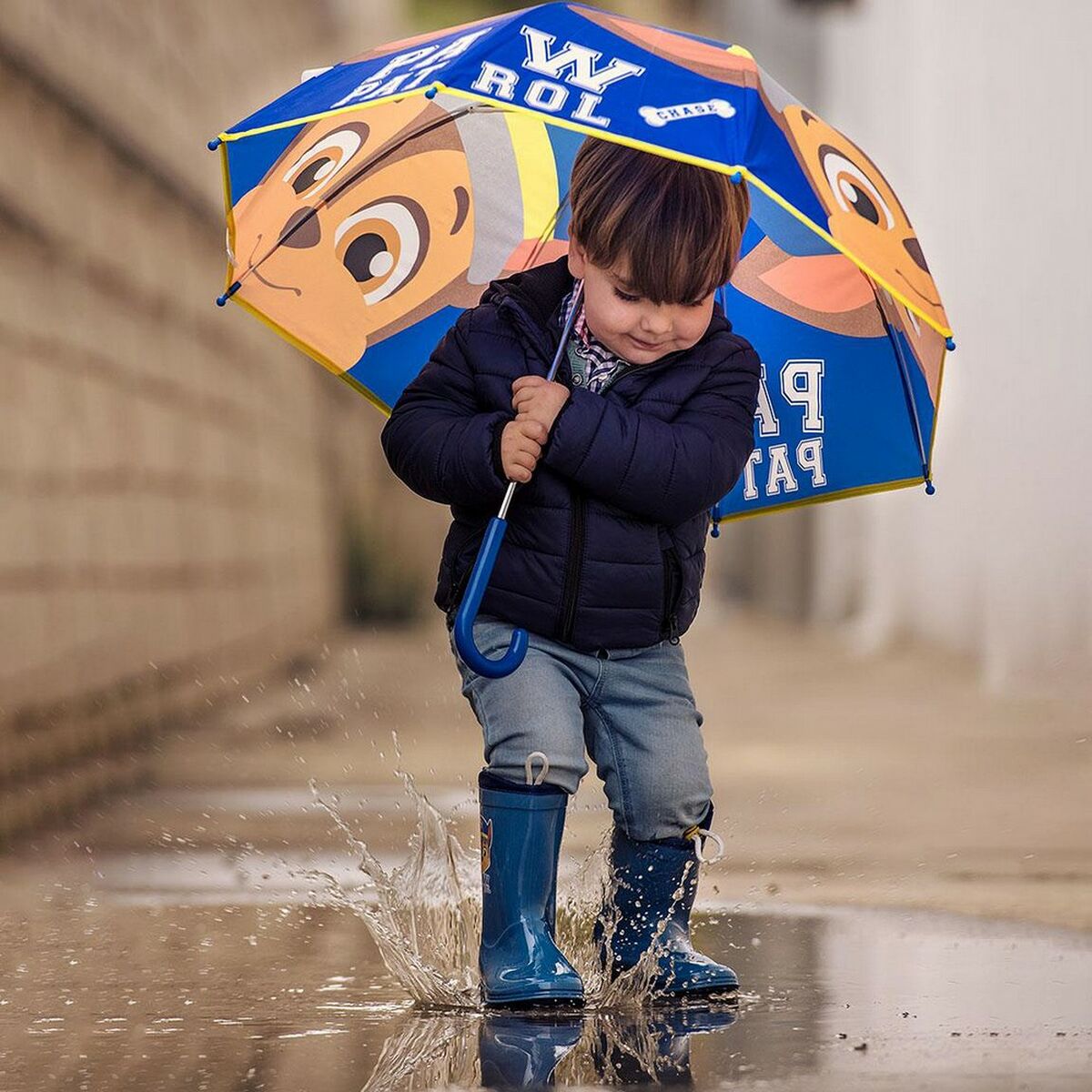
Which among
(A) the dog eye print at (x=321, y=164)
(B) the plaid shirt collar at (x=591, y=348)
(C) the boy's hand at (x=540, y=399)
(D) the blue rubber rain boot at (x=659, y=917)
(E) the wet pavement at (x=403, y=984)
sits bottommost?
(E) the wet pavement at (x=403, y=984)

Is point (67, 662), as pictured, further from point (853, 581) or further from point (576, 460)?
point (853, 581)

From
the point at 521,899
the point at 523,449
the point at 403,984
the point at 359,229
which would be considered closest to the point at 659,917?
the point at 521,899

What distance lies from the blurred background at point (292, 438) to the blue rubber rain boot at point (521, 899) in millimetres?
1607

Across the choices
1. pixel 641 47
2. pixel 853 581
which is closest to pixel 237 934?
pixel 641 47

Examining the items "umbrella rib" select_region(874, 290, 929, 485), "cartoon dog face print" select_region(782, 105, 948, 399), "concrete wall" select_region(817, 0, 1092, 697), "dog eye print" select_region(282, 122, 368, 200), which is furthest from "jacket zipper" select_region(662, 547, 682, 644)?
"concrete wall" select_region(817, 0, 1092, 697)

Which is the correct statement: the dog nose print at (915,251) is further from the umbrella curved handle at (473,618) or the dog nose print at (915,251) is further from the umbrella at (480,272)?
the umbrella curved handle at (473,618)

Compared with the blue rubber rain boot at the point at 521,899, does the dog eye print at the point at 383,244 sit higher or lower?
higher

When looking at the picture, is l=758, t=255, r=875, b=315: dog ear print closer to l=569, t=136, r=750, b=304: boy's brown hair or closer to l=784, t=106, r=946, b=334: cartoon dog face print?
l=784, t=106, r=946, b=334: cartoon dog face print

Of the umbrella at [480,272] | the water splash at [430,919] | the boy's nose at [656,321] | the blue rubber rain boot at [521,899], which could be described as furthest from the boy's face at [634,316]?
the water splash at [430,919]

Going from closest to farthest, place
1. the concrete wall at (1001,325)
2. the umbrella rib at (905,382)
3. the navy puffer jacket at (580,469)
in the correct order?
1. the navy puffer jacket at (580,469)
2. the umbrella rib at (905,382)
3. the concrete wall at (1001,325)

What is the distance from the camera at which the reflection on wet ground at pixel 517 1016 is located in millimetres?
2984

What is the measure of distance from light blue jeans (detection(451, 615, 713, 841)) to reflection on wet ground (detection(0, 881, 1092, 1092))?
0.34 meters

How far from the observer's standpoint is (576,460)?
3.26 meters

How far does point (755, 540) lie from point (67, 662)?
1713 cm
